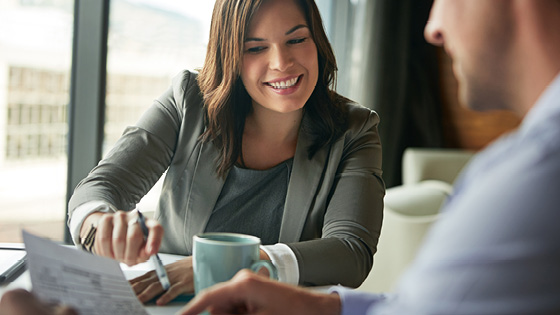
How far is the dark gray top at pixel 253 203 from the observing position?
1467mm

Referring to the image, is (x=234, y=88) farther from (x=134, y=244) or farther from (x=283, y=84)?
(x=134, y=244)

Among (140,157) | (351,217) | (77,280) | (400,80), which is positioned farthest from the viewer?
(400,80)

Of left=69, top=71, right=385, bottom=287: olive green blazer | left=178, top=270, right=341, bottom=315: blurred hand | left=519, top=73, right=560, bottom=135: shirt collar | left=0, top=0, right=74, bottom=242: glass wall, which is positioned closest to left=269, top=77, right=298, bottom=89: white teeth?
left=69, top=71, right=385, bottom=287: olive green blazer

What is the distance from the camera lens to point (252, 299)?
773 millimetres

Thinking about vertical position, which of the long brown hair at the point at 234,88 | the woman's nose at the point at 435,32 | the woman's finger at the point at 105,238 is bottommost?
the woman's finger at the point at 105,238

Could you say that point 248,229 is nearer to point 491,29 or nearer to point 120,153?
point 120,153

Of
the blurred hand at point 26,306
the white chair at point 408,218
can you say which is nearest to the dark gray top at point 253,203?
the blurred hand at point 26,306

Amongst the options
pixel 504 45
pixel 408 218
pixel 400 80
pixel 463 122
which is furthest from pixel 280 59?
pixel 463 122

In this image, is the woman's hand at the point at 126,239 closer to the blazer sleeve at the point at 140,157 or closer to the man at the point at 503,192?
the blazer sleeve at the point at 140,157

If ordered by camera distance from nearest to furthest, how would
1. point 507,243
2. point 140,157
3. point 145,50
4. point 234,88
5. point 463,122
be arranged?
point 507,243 < point 140,157 < point 234,88 < point 145,50 < point 463,122

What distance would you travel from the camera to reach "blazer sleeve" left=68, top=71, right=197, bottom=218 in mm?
1311

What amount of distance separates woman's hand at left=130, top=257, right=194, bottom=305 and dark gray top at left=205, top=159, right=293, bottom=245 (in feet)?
1.58

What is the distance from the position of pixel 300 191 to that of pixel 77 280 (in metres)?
0.77

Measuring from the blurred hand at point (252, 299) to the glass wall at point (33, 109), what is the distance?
73.3 inches
